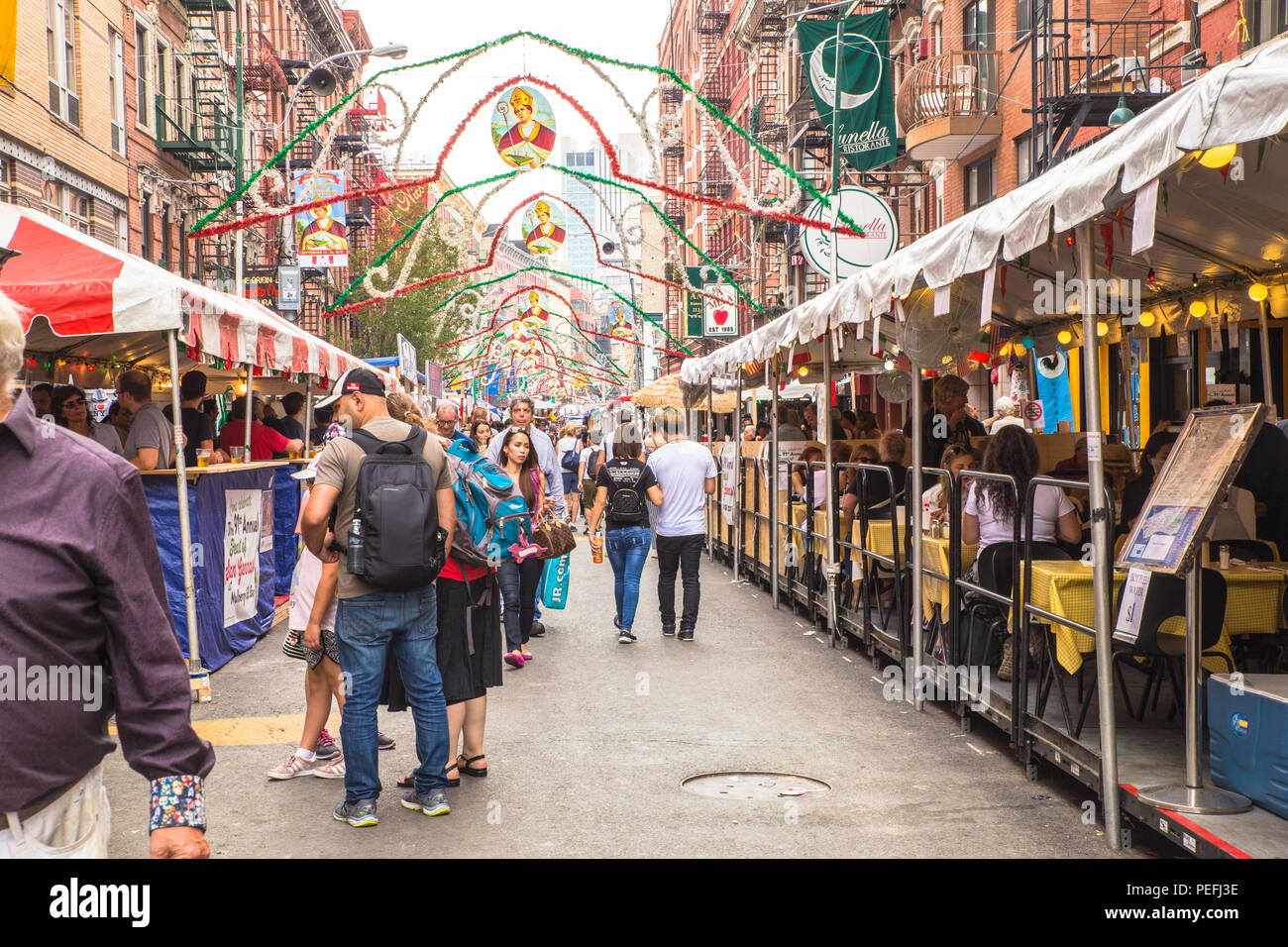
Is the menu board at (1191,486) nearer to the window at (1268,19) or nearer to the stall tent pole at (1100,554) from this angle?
the stall tent pole at (1100,554)

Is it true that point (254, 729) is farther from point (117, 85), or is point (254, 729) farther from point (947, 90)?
point (117, 85)

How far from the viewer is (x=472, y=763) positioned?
22.9 feet

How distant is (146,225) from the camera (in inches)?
1171

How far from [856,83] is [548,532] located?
29.5ft

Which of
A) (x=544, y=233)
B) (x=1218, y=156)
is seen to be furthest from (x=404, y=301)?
(x=1218, y=156)

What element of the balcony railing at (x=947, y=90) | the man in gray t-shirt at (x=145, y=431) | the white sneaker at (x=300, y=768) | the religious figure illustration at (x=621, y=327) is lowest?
the white sneaker at (x=300, y=768)

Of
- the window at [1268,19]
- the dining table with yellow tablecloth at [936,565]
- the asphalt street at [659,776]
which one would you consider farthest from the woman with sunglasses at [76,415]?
the window at [1268,19]

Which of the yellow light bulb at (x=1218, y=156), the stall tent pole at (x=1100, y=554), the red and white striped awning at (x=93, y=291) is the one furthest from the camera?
the red and white striped awning at (x=93, y=291)

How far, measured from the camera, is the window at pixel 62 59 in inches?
922

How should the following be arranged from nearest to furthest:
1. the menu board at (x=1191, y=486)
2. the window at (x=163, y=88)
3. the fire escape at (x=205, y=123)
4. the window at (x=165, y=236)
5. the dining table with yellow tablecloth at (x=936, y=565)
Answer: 1. the menu board at (x=1191, y=486)
2. the dining table with yellow tablecloth at (x=936, y=565)
3. the window at (x=165, y=236)
4. the window at (x=163, y=88)
5. the fire escape at (x=205, y=123)

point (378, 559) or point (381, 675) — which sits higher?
point (378, 559)

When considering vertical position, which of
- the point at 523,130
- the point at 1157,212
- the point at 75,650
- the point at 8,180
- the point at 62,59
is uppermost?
the point at 62,59

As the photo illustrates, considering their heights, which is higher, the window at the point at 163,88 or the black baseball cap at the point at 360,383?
the window at the point at 163,88

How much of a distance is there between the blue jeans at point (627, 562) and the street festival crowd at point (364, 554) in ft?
0.06
